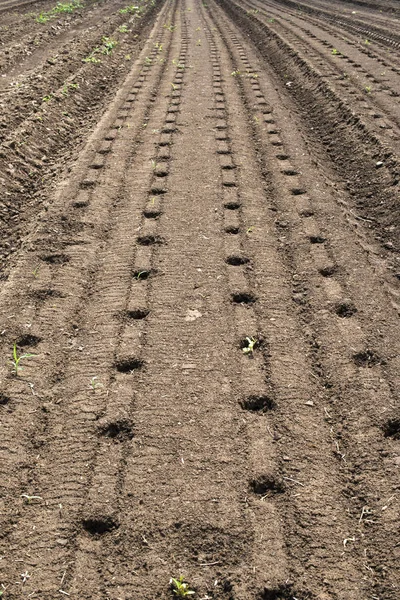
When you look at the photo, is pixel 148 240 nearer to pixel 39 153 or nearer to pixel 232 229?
pixel 232 229

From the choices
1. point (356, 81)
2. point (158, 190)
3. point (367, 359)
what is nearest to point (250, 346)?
point (367, 359)

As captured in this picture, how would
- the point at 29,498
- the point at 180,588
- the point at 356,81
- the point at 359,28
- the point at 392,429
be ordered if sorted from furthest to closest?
the point at 359,28
the point at 356,81
the point at 392,429
the point at 29,498
the point at 180,588

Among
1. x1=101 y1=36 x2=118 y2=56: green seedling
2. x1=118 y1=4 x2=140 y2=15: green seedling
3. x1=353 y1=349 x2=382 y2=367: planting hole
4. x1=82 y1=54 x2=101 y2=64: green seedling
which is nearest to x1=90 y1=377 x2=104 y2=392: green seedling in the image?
x1=353 y1=349 x2=382 y2=367: planting hole

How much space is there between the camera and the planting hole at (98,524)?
254 cm

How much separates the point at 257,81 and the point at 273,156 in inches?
152

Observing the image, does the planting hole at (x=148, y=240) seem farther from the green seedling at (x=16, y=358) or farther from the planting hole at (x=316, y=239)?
the green seedling at (x=16, y=358)

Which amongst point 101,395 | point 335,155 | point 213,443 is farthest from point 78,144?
point 213,443

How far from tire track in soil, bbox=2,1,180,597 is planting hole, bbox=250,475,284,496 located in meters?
0.80

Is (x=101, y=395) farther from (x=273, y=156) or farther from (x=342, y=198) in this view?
(x=273, y=156)

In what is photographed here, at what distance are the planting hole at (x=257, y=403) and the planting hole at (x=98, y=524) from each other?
3.17 ft

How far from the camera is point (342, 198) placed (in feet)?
18.9

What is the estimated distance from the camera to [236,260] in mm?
4449

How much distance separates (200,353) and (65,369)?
2.69ft

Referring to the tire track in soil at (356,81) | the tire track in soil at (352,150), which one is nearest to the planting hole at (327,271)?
the tire track in soil at (352,150)
